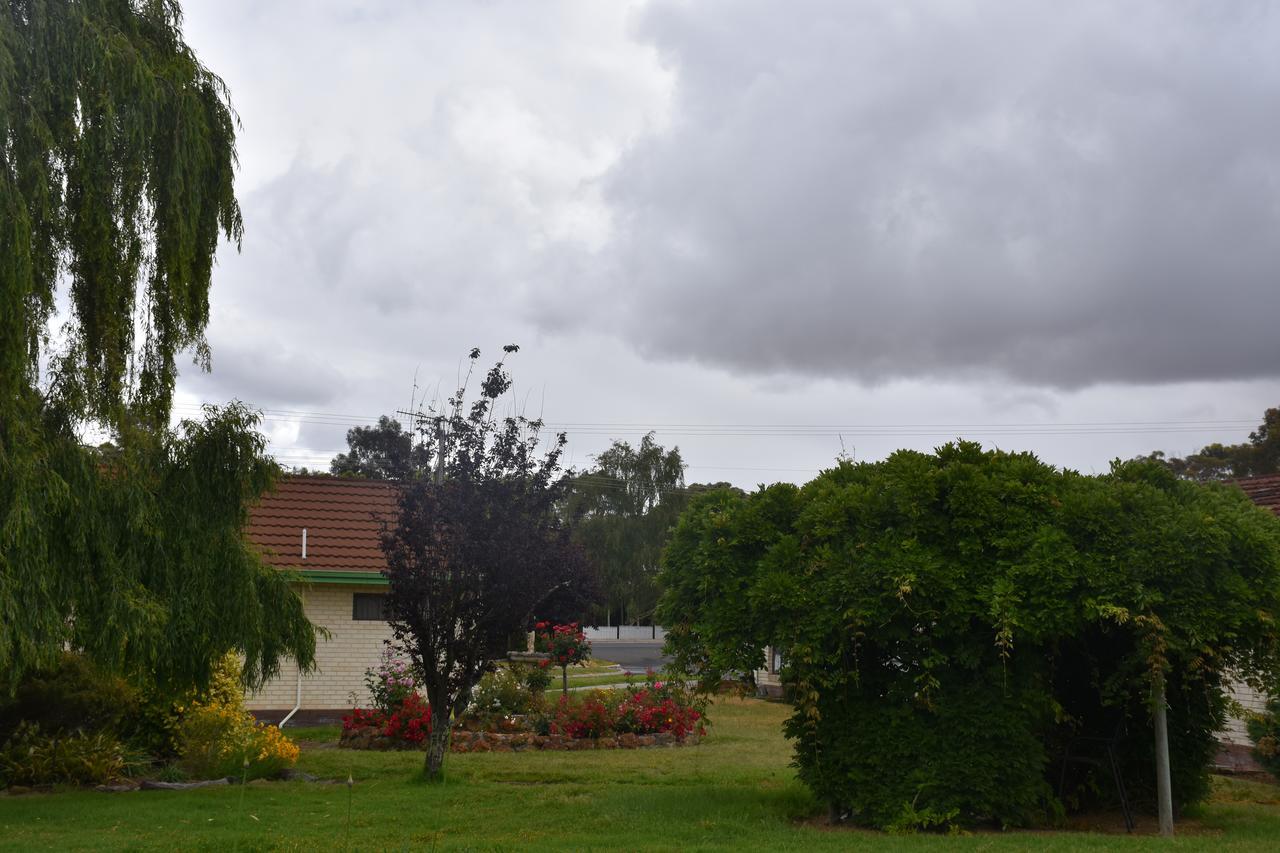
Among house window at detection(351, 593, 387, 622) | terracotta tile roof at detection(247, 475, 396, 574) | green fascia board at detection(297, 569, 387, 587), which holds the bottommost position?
house window at detection(351, 593, 387, 622)

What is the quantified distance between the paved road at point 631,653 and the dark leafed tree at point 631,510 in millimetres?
2224

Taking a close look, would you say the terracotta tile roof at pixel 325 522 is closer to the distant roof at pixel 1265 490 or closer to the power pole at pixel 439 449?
the power pole at pixel 439 449

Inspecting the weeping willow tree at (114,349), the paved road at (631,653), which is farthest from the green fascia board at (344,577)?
the paved road at (631,653)

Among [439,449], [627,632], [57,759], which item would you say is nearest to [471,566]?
[439,449]

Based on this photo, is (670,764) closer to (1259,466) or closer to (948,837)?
(948,837)

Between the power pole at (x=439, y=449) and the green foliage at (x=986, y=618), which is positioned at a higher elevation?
the power pole at (x=439, y=449)

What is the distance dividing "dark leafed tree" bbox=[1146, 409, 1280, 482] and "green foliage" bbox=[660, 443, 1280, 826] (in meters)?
45.2

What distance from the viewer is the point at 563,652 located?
21547 millimetres

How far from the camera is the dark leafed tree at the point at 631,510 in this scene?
58.2 m

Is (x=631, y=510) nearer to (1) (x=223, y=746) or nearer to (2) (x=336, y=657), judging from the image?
(2) (x=336, y=657)

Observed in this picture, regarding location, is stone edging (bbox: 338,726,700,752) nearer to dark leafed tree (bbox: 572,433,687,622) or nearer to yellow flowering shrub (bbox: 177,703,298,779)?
yellow flowering shrub (bbox: 177,703,298,779)

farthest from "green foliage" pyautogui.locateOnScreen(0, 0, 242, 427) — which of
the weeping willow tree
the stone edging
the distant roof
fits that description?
the distant roof

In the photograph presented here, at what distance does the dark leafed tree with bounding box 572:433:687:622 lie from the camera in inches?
2290

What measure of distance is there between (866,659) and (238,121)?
7.87m
